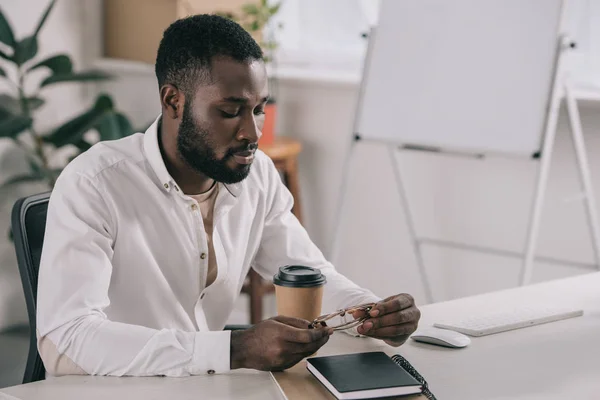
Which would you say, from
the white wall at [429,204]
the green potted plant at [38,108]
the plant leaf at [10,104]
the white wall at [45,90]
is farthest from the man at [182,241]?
the white wall at [45,90]

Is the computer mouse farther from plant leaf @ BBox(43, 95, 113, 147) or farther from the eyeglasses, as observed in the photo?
plant leaf @ BBox(43, 95, 113, 147)

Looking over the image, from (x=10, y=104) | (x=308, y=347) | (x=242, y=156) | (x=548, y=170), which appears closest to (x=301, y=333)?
(x=308, y=347)

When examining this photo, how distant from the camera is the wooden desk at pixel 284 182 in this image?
3.29 meters

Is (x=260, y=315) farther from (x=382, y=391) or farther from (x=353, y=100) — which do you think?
(x=382, y=391)

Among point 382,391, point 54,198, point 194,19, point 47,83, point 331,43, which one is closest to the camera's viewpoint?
point 382,391

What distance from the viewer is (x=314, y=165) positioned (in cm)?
350

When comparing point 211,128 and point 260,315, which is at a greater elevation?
point 211,128

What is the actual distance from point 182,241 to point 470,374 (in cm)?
59

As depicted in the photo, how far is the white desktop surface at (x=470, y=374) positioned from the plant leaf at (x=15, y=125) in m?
1.98

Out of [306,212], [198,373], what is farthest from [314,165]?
[198,373]

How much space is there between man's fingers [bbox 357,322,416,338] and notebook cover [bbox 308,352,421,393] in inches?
2.5

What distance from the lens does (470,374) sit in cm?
135

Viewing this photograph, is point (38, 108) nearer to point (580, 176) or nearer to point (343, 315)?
point (580, 176)

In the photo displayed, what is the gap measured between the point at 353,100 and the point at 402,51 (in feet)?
1.52
